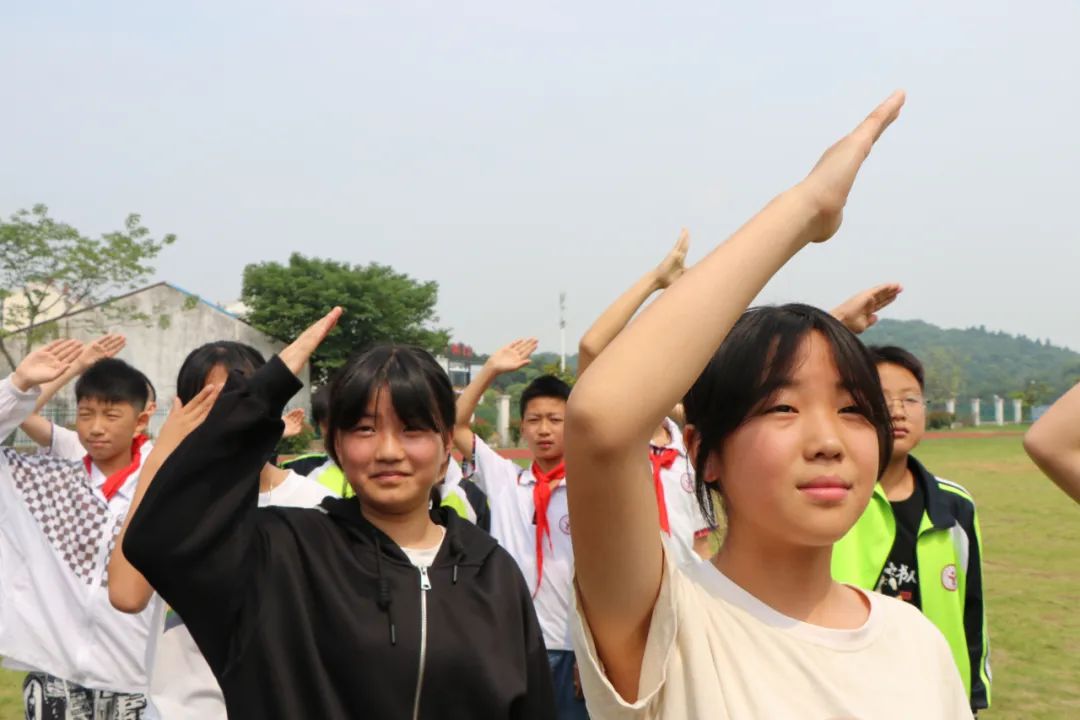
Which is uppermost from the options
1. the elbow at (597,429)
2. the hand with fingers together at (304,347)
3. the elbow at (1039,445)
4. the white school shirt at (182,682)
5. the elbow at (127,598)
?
the hand with fingers together at (304,347)

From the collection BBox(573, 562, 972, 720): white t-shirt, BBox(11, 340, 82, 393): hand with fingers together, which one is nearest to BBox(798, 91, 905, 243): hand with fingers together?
BBox(573, 562, 972, 720): white t-shirt

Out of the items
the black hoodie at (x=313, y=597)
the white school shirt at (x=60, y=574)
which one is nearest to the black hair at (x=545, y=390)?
the white school shirt at (x=60, y=574)

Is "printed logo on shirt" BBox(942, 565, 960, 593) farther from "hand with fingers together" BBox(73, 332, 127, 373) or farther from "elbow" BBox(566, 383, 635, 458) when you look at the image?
"hand with fingers together" BBox(73, 332, 127, 373)

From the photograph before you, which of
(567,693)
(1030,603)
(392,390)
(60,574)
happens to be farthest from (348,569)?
(1030,603)

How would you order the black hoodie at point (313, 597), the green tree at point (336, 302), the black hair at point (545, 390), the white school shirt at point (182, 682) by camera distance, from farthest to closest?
the green tree at point (336, 302) < the black hair at point (545, 390) < the white school shirt at point (182, 682) < the black hoodie at point (313, 597)

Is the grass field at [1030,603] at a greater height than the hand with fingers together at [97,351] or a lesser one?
lesser

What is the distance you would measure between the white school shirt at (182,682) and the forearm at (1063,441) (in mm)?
1740

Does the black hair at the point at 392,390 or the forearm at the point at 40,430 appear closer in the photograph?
the black hair at the point at 392,390

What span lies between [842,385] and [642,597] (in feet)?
1.43

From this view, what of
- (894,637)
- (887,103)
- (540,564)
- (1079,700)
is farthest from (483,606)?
(1079,700)

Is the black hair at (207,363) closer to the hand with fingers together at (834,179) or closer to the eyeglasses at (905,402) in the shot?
the eyeglasses at (905,402)

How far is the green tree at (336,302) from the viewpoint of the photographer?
39906 mm

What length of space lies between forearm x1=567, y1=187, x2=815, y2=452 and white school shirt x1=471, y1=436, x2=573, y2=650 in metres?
3.24

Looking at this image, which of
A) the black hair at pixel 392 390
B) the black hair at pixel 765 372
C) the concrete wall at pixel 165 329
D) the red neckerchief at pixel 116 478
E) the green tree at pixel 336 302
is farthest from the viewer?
the green tree at pixel 336 302
